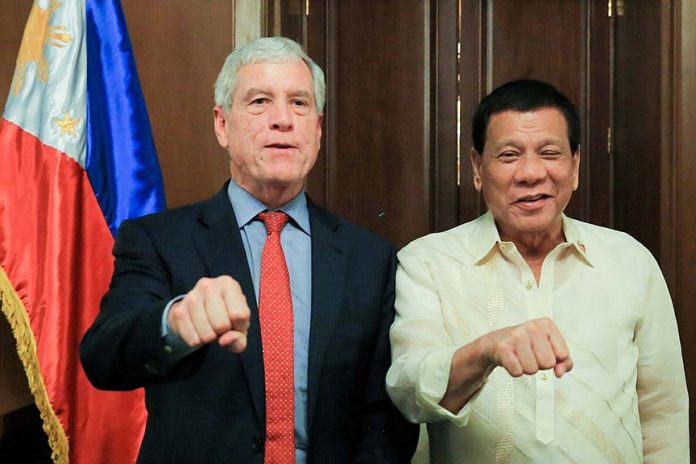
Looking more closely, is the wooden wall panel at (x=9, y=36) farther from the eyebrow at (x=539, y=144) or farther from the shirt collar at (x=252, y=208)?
the eyebrow at (x=539, y=144)

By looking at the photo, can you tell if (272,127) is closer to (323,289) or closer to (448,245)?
(323,289)

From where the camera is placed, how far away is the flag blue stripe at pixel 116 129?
8.41 feet

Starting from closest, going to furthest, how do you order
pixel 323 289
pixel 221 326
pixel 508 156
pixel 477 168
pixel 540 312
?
1. pixel 221 326
2. pixel 323 289
3. pixel 540 312
4. pixel 508 156
5. pixel 477 168

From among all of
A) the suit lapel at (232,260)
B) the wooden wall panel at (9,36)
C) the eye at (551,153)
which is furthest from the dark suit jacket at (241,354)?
the wooden wall panel at (9,36)

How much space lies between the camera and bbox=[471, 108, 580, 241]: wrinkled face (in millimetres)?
2131

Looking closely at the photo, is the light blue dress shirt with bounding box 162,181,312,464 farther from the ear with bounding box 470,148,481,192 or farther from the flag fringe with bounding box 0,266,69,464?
the flag fringe with bounding box 0,266,69,464

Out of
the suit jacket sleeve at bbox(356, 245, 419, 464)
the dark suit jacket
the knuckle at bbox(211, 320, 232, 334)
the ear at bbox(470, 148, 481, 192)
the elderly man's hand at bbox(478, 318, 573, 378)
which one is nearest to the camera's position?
the knuckle at bbox(211, 320, 232, 334)

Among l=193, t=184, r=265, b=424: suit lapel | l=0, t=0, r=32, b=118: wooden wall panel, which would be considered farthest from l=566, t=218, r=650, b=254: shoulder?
l=0, t=0, r=32, b=118: wooden wall panel

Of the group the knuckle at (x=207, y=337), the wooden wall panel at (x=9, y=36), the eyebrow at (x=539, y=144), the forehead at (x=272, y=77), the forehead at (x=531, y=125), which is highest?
the wooden wall panel at (x=9, y=36)

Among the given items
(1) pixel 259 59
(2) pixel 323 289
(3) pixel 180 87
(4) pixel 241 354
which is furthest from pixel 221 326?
(3) pixel 180 87

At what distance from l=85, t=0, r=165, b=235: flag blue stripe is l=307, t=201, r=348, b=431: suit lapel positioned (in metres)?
0.69

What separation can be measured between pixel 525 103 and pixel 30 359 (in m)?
1.41

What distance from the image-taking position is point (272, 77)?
2.03m

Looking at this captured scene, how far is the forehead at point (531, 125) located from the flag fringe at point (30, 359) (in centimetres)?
129
